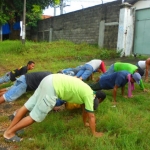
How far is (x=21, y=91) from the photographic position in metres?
5.14

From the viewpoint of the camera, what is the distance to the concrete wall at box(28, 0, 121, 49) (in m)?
13.5

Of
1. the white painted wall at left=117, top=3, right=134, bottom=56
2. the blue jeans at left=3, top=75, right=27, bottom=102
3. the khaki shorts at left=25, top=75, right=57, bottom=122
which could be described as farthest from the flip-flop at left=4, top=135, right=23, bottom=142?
the white painted wall at left=117, top=3, right=134, bottom=56

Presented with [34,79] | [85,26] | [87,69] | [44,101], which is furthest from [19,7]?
[44,101]

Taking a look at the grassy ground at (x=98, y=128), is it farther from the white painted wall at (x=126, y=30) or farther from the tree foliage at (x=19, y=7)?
the tree foliage at (x=19, y=7)

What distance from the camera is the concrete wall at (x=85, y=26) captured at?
44.3 feet

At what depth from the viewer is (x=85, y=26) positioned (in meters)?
16.6

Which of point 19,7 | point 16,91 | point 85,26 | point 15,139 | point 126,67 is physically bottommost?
point 15,139

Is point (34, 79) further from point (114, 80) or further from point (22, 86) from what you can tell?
point (114, 80)

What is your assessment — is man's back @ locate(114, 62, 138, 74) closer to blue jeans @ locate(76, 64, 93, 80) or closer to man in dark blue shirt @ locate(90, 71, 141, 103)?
man in dark blue shirt @ locate(90, 71, 141, 103)

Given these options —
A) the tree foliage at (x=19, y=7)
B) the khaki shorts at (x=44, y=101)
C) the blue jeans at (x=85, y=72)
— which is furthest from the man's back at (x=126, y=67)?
the tree foliage at (x=19, y=7)

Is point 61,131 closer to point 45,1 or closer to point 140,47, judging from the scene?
point 140,47

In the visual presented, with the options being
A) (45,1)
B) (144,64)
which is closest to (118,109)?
(144,64)

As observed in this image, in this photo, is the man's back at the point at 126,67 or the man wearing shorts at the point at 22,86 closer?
the man wearing shorts at the point at 22,86

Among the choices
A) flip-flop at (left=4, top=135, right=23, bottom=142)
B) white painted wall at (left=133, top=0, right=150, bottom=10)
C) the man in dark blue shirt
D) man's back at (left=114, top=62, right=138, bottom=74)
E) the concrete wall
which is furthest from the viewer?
the concrete wall
